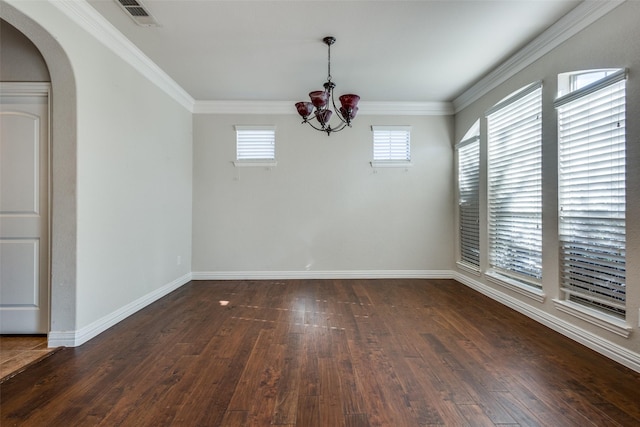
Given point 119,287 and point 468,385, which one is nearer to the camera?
point 468,385

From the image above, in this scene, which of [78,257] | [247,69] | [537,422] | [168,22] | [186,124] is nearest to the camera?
[537,422]

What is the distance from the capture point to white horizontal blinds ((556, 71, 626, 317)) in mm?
2365

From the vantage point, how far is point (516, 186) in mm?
3557

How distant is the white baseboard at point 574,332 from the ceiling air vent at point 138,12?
14.8ft

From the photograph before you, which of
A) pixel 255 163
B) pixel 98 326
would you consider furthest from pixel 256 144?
pixel 98 326

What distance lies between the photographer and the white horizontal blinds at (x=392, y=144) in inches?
201

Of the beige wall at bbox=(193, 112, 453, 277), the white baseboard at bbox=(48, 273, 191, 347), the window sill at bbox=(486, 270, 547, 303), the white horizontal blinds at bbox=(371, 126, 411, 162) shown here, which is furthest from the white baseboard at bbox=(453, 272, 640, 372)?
the white baseboard at bbox=(48, 273, 191, 347)

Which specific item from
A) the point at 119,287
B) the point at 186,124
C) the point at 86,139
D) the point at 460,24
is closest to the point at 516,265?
the point at 460,24

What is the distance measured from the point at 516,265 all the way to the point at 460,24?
2.60m

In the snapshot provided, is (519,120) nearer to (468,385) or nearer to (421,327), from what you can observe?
(421,327)

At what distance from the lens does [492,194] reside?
13.2 ft

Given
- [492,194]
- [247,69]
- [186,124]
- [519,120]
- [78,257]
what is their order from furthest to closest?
[186,124] < [492,194] < [247,69] < [519,120] < [78,257]

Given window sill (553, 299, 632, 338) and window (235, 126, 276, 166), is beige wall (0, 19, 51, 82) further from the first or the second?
window sill (553, 299, 632, 338)

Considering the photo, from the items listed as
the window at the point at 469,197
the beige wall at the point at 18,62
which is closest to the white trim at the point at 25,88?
the beige wall at the point at 18,62
